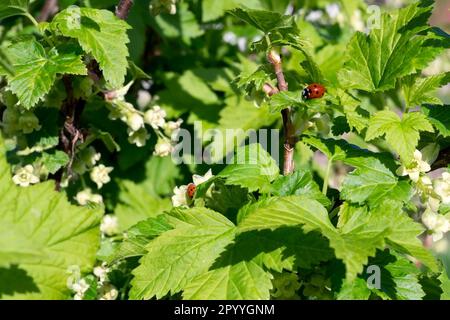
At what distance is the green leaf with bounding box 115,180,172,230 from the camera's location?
9.91 feet

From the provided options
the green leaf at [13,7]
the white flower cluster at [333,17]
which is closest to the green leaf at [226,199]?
the green leaf at [13,7]

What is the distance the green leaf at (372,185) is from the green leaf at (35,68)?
0.78 metres

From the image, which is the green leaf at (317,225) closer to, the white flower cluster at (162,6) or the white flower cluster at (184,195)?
the white flower cluster at (184,195)

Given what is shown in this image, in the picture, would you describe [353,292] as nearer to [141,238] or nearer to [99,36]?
[141,238]

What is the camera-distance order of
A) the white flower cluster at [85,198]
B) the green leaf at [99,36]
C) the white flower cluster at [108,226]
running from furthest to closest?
the white flower cluster at [108,226], the white flower cluster at [85,198], the green leaf at [99,36]

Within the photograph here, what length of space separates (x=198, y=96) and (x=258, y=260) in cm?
154

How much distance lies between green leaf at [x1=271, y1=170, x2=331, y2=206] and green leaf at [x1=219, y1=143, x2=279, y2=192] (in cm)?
3

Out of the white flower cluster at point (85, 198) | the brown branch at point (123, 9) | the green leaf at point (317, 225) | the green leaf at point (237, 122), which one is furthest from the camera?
the green leaf at point (237, 122)

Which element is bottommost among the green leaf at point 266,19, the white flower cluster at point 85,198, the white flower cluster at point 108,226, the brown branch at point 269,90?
the white flower cluster at point 108,226

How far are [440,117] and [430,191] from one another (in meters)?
0.22

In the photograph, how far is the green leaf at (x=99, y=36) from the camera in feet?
6.75

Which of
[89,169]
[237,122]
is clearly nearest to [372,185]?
[89,169]

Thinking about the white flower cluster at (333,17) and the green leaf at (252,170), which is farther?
the white flower cluster at (333,17)
